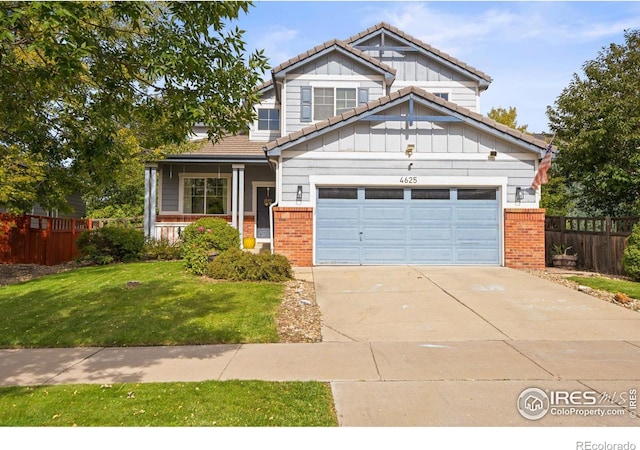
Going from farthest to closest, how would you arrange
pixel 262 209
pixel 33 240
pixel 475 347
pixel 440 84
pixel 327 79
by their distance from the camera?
pixel 262 209
pixel 440 84
pixel 327 79
pixel 33 240
pixel 475 347

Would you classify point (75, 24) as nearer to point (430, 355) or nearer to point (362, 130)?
point (430, 355)

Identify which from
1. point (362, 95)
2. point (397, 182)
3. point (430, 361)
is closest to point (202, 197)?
point (362, 95)

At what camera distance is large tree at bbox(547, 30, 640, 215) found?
1418 cm

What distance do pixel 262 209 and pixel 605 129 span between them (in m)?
12.9

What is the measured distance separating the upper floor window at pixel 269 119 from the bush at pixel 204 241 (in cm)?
805

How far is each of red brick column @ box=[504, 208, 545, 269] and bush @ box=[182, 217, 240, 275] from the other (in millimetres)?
8066

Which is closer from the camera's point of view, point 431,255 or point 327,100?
point 431,255

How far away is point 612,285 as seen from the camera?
10.3 m

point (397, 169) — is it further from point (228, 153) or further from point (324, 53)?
point (228, 153)

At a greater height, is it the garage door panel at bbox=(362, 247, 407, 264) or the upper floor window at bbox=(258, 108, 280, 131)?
the upper floor window at bbox=(258, 108, 280, 131)

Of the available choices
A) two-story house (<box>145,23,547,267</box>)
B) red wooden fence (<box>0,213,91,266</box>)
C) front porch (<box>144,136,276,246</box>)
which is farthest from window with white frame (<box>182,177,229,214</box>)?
two-story house (<box>145,23,547,267</box>)

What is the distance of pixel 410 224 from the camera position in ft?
43.9

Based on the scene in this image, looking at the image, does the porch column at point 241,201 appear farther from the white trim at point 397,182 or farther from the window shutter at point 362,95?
the window shutter at point 362,95

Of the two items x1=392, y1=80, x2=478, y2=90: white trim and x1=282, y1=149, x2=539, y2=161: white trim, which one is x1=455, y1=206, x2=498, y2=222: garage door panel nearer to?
x1=282, y1=149, x2=539, y2=161: white trim
